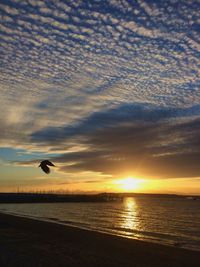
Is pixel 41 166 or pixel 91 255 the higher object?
pixel 41 166

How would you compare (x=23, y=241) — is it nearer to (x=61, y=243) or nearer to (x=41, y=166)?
(x=61, y=243)

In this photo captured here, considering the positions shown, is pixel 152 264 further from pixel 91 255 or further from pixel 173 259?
pixel 91 255

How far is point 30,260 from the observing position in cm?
1557

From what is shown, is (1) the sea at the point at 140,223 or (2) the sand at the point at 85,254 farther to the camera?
(1) the sea at the point at 140,223

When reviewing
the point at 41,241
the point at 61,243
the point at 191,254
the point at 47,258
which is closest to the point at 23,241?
the point at 41,241

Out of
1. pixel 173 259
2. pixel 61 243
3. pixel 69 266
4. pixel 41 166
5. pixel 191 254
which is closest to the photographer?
pixel 41 166

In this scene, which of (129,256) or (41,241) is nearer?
(129,256)

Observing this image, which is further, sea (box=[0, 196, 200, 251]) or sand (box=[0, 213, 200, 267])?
sea (box=[0, 196, 200, 251])

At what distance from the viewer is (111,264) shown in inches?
618

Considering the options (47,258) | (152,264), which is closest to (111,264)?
(152,264)

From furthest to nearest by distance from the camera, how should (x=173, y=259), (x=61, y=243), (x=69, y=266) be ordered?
(x=61, y=243)
(x=173, y=259)
(x=69, y=266)

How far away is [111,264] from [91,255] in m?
2.28

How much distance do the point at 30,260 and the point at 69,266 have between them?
7.26 ft

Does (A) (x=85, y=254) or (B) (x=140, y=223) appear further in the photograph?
(B) (x=140, y=223)
